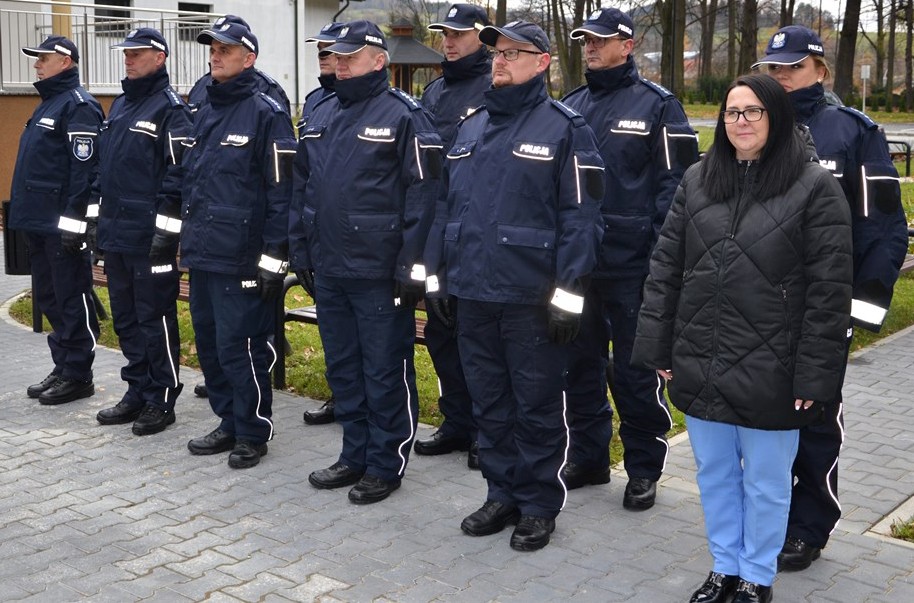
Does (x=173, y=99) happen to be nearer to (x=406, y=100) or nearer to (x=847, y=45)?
(x=406, y=100)

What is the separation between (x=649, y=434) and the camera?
18.4 ft

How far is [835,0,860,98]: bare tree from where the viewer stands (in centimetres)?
2886

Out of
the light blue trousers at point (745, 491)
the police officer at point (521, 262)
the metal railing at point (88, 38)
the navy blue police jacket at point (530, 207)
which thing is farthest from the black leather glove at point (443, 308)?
the metal railing at point (88, 38)

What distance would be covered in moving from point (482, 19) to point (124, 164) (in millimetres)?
2210

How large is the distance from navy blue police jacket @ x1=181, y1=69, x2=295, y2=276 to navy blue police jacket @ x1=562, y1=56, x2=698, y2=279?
1.66 metres

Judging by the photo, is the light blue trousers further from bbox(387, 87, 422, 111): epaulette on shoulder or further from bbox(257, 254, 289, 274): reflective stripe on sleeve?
bbox(257, 254, 289, 274): reflective stripe on sleeve

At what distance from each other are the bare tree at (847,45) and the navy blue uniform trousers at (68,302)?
2513 cm

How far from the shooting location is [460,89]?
6.47 meters

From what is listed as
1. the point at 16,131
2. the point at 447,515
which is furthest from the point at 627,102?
the point at 16,131

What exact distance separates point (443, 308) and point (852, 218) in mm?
1875

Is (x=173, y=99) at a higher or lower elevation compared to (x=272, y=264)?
higher

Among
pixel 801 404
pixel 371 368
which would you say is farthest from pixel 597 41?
pixel 801 404

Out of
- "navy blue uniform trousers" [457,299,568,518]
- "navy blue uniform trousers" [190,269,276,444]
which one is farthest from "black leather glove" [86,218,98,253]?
"navy blue uniform trousers" [457,299,568,518]

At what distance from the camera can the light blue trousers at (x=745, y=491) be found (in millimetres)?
4238
